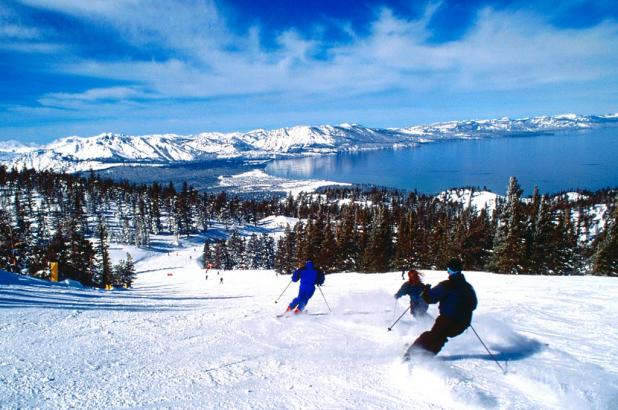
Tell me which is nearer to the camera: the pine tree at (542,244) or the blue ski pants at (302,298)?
the blue ski pants at (302,298)

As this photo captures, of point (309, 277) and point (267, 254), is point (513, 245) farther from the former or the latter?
point (267, 254)

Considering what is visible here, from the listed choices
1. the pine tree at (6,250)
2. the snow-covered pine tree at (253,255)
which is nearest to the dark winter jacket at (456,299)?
the pine tree at (6,250)

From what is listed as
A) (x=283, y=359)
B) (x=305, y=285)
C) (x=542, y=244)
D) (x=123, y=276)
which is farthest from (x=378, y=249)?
(x=123, y=276)

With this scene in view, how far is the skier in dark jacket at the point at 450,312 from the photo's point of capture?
5.46 m

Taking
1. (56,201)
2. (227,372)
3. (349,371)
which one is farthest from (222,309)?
(56,201)

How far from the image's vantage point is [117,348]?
5.62m

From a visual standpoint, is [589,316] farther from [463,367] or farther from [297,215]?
[297,215]

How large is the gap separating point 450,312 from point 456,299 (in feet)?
0.75

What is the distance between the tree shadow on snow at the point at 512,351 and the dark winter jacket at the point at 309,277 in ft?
12.5

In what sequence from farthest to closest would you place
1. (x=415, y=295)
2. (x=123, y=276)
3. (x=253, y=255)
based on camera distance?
(x=253, y=255)
(x=123, y=276)
(x=415, y=295)

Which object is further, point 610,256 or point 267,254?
point 267,254

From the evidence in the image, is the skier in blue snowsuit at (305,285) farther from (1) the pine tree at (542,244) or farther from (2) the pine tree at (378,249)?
(1) the pine tree at (542,244)

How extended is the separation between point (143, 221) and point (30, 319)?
322 feet

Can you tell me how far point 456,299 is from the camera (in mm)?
5473
